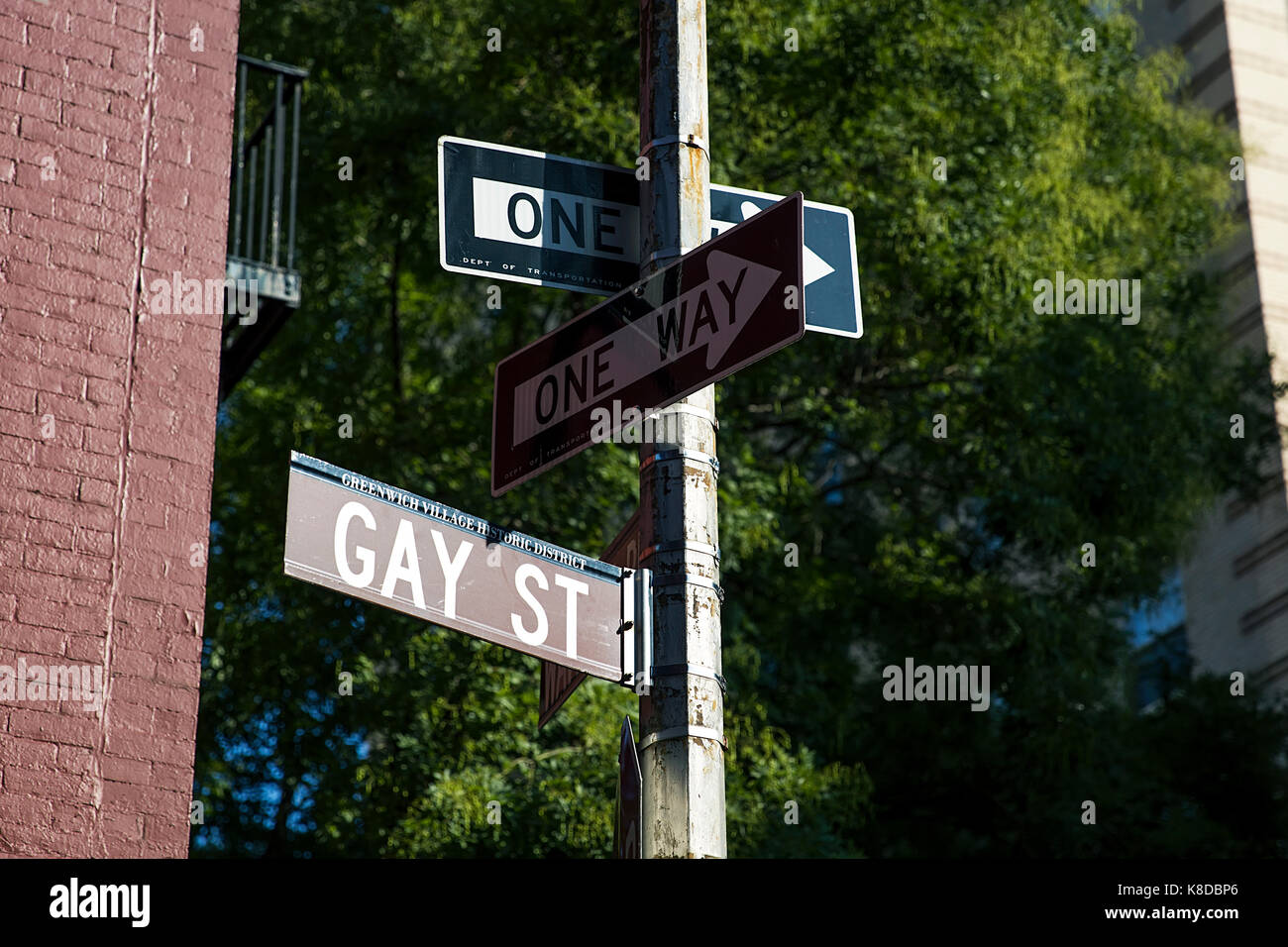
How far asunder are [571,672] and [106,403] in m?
2.78

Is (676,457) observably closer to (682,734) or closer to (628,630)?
(628,630)

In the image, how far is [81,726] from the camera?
6090 millimetres

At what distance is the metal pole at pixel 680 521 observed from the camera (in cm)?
417

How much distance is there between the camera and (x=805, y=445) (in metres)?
17.9

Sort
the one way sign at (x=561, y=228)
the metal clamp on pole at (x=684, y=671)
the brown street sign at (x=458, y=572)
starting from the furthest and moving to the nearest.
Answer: the one way sign at (x=561, y=228)
the metal clamp on pole at (x=684, y=671)
the brown street sign at (x=458, y=572)

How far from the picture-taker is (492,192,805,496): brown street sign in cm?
429

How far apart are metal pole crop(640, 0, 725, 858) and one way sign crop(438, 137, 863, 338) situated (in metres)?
0.12

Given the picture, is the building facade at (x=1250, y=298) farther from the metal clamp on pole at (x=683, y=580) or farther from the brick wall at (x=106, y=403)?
the metal clamp on pole at (x=683, y=580)

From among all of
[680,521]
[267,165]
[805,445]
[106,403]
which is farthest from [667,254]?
[805,445]

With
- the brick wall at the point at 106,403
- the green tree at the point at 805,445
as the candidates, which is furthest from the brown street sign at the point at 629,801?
the green tree at the point at 805,445

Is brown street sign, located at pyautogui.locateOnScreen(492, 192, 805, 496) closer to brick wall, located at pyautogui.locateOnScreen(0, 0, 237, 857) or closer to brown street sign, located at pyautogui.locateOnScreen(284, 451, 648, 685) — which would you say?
brown street sign, located at pyautogui.locateOnScreen(284, 451, 648, 685)

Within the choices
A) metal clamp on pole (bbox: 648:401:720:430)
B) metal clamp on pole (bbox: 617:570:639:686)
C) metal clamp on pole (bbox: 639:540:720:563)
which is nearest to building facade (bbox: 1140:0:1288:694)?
metal clamp on pole (bbox: 648:401:720:430)

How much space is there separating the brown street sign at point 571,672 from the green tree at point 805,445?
8585 mm
